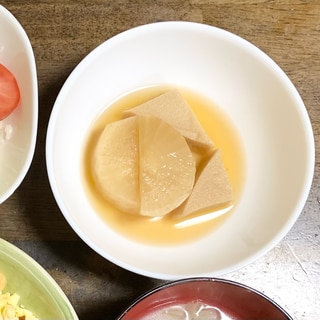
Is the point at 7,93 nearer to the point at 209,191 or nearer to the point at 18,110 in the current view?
the point at 18,110

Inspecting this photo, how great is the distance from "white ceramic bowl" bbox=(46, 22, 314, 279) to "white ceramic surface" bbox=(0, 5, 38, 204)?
0.05 metres

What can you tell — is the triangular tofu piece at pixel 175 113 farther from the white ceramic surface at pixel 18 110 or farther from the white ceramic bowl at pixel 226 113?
the white ceramic surface at pixel 18 110

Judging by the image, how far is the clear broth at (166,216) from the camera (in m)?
1.27

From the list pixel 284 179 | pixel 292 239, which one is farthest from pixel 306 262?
pixel 284 179

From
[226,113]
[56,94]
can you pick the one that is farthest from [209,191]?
[56,94]

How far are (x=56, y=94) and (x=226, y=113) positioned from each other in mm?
381

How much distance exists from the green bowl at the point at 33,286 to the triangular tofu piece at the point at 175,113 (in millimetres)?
390

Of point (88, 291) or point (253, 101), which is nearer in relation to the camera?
point (88, 291)

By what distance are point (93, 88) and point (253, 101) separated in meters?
0.35

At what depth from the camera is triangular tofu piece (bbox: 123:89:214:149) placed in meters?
1.31

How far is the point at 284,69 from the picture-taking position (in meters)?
1.37

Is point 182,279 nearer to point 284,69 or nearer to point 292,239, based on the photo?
point 292,239

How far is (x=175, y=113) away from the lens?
52.2 inches

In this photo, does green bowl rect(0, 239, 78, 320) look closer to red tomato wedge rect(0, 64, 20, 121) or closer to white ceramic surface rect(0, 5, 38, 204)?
white ceramic surface rect(0, 5, 38, 204)
